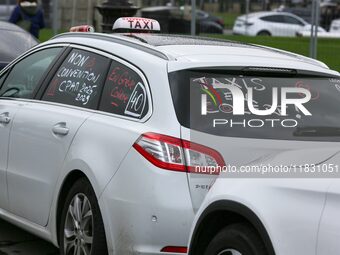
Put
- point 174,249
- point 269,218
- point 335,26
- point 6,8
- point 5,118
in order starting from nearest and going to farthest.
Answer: point 269,218 < point 174,249 < point 5,118 < point 335,26 < point 6,8

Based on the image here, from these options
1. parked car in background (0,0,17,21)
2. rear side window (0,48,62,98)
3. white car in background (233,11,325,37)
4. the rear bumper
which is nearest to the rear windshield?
the rear bumper

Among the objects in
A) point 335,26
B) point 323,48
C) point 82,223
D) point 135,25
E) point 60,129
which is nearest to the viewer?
point 82,223

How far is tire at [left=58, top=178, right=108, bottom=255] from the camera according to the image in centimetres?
489

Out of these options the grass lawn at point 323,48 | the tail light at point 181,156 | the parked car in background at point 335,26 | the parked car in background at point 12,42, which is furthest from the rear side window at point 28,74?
the parked car in background at point 335,26

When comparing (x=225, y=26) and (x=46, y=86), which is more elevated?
(x=46, y=86)

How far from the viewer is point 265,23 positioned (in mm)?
15242

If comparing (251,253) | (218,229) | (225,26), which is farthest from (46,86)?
(225,26)

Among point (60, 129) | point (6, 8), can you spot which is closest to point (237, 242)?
point (60, 129)

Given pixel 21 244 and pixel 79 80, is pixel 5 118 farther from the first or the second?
pixel 21 244

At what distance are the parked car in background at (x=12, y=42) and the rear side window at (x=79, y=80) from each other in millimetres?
4155

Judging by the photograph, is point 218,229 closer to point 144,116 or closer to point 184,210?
point 184,210

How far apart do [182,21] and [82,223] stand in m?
9.65

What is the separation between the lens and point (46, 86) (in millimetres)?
5922

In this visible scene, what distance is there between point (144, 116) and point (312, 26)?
8.33 meters
